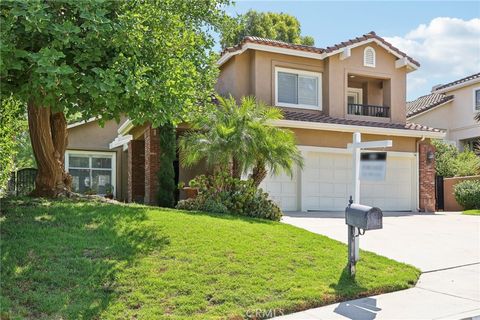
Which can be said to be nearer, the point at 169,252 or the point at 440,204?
the point at 169,252

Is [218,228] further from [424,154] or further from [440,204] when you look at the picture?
[440,204]

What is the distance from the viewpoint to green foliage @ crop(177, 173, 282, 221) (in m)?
12.0

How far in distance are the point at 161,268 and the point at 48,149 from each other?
18.7 feet

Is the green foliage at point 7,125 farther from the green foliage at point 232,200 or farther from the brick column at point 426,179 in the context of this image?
the brick column at point 426,179

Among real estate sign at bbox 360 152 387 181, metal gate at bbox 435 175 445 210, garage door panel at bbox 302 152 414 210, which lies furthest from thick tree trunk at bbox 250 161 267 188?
metal gate at bbox 435 175 445 210

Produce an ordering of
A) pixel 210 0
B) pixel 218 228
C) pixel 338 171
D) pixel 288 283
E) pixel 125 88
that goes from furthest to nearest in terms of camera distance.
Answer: pixel 338 171
pixel 210 0
pixel 218 228
pixel 125 88
pixel 288 283

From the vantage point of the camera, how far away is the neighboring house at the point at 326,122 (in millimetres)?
16984

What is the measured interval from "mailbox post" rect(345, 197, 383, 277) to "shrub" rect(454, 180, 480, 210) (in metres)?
14.6

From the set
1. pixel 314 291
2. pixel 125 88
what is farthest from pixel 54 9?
pixel 314 291

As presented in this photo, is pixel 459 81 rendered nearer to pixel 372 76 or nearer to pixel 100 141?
pixel 372 76

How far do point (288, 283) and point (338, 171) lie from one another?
1113 centimetres

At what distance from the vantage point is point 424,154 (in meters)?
19.1

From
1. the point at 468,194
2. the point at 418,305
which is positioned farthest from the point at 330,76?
the point at 418,305

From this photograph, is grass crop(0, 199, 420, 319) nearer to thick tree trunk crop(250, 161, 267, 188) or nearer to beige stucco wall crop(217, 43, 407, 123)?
thick tree trunk crop(250, 161, 267, 188)
